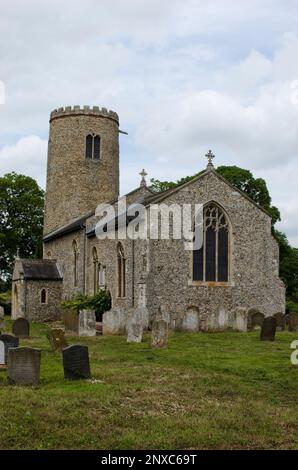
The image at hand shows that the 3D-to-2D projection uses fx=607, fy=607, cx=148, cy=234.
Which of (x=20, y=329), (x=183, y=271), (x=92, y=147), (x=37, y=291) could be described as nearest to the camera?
(x=20, y=329)

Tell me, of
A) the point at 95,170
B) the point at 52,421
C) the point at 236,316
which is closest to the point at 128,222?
the point at 236,316

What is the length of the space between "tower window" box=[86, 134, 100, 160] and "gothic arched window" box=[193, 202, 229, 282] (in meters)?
14.2

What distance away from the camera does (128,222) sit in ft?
85.0

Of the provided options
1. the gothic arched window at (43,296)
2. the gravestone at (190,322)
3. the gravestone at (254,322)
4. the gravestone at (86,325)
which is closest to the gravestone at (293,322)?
the gravestone at (254,322)

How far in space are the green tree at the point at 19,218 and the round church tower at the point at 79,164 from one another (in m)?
11.3

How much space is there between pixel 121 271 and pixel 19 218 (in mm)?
25444

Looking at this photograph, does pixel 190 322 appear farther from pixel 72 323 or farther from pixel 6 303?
pixel 6 303

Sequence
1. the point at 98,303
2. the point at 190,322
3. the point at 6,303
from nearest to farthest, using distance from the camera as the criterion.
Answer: the point at 190,322, the point at 98,303, the point at 6,303

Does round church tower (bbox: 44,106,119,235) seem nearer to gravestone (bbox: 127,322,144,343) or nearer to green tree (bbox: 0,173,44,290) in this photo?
green tree (bbox: 0,173,44,290)

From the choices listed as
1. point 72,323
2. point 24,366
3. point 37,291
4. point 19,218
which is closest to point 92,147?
point 37,291

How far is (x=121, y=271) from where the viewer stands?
26.9 meters

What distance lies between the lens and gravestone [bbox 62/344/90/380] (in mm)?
11203

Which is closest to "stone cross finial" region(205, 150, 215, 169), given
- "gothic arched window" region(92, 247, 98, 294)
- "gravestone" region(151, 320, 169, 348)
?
"gothic arched window" region(92, 247, 98, 294)

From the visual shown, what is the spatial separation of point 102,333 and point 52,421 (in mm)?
14334
